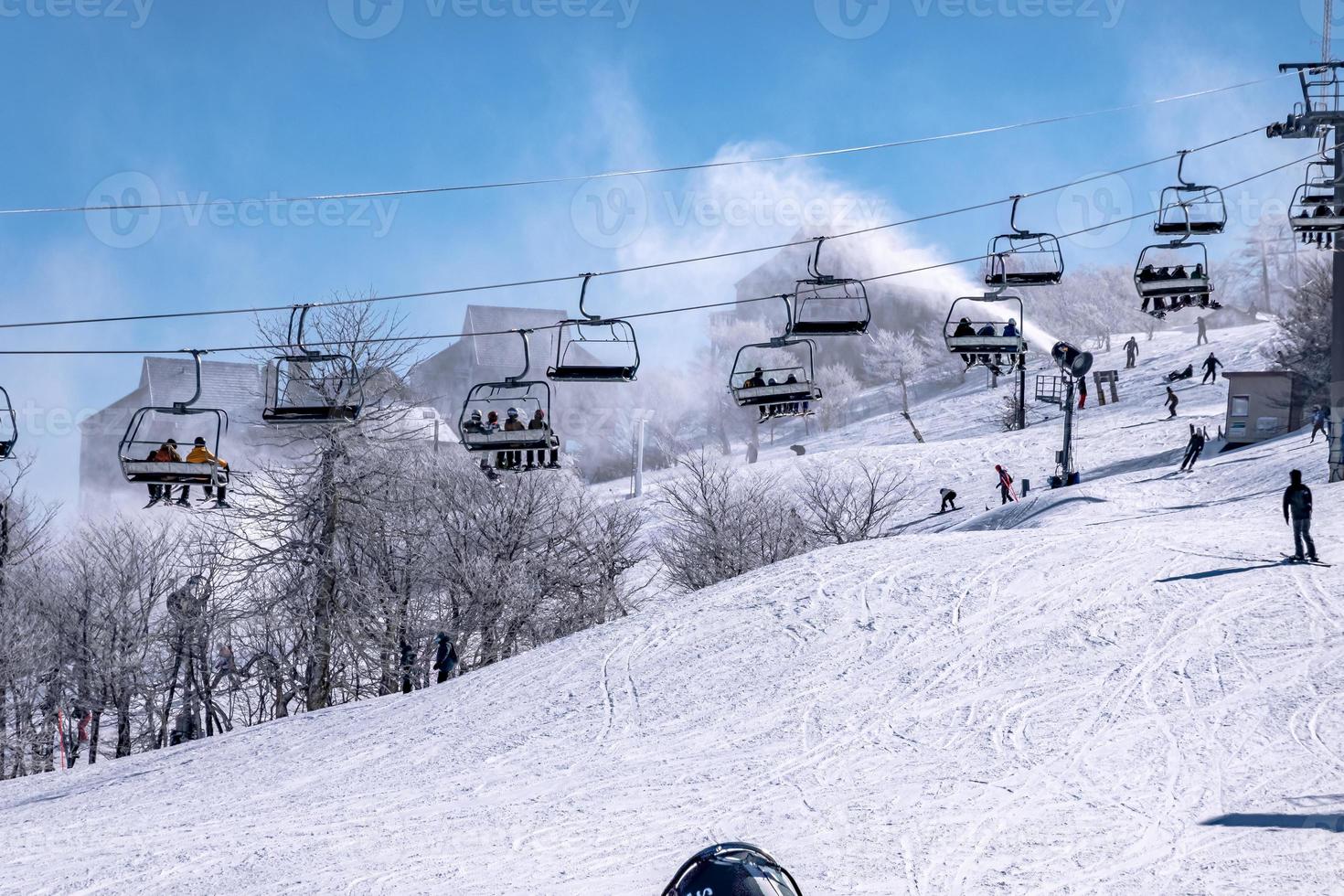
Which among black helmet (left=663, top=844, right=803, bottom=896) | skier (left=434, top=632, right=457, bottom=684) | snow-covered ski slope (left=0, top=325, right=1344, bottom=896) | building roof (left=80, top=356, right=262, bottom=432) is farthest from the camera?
building roof (left=80, top=356, right=262, bottom=432)

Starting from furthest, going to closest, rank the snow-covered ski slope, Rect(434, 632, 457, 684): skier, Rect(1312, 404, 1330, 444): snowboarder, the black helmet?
Rect(1312, 404, 1330, 444): snowboarder → Rect(434, 632, 457, 684): skier → the snow-covered ski slope → the black helmet

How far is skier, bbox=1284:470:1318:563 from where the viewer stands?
24234 mm

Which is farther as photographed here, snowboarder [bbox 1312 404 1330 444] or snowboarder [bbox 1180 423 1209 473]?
snowboarder [bbox 1180 423 1209 473]

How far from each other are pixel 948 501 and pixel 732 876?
40.5 m

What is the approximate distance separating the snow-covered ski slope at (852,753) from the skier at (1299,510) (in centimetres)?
58

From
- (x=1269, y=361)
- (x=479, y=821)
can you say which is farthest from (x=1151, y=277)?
(x=1269, y=361)

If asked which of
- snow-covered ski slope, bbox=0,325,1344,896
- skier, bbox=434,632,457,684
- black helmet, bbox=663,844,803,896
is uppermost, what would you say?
black helmet, bbox=663,844,803,896

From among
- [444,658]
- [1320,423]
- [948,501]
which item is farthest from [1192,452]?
[444,658]

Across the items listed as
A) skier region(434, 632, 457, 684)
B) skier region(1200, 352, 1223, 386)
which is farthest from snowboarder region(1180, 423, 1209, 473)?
skier region(434, 632, 457, 684)

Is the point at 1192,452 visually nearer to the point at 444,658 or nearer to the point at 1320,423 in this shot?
the point at 1320,423

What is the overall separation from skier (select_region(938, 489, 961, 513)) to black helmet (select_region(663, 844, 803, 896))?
3929 centimetres

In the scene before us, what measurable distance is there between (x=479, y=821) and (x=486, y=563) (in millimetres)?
21891

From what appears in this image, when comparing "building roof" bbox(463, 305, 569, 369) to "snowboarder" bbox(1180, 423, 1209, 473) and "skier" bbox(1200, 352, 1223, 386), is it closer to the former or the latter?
"skier" bbox(1200, 352, 1223, 386)

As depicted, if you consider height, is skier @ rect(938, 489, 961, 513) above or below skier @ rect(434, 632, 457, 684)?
above
